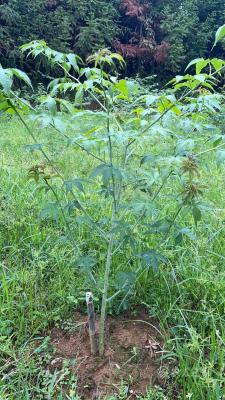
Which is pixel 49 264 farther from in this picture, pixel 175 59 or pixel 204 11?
pixel 204 11

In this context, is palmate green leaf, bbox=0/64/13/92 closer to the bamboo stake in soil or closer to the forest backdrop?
the bamboo stake in soil

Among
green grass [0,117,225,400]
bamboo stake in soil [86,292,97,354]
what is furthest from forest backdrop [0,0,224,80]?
bamboo stake in soil [86,292,97,354]

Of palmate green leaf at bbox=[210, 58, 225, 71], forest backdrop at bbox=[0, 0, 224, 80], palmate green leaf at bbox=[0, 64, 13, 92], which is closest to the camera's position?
palmate green leaf at bbox=[0, 64, 13, 92]

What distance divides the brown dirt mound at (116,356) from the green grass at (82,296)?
0.04 metres

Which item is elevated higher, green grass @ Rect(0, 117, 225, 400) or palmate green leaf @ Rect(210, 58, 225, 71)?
palmate green leaf @ Rect(210, 58, 225, 71)

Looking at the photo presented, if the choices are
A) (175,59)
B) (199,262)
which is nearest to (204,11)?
(175,59)

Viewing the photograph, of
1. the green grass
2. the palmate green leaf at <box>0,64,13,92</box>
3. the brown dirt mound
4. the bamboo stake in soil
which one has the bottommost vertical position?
the brown dirt mound

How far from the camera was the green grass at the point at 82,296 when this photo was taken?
45.6 inches

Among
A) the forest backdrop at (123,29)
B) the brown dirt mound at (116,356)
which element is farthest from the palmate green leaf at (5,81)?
the forest backdrop at (123,29)

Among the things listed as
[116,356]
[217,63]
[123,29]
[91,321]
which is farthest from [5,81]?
[123,29]

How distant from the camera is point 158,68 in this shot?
31.3 feet

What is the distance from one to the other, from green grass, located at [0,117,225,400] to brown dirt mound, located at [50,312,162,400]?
4 centimetres

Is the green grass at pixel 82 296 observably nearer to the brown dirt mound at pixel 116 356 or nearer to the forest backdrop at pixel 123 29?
the brown dirt mound at pixel 116 356

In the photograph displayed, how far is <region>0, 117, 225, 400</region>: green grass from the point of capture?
1.16m
